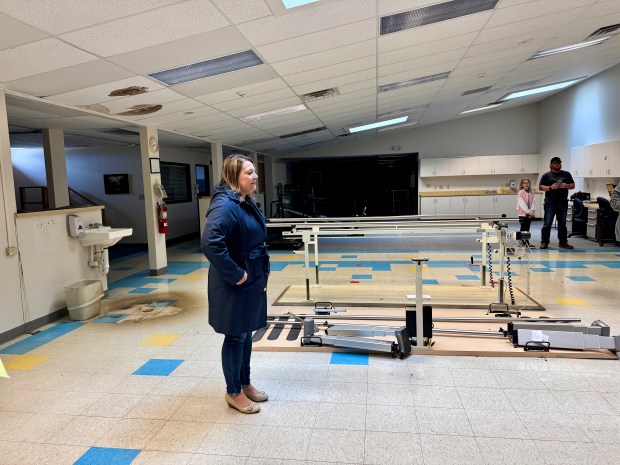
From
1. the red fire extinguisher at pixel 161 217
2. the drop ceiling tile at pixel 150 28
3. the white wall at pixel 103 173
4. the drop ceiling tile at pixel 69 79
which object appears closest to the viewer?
the drop ceiling tile at pixel 150 28

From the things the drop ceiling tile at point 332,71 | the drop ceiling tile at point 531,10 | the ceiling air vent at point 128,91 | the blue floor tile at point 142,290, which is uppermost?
the drop ceiling tile at point 531,10

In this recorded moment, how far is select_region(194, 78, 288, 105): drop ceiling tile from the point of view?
15.3 ft

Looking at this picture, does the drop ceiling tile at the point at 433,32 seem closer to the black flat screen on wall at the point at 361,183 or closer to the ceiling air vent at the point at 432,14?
the ceiling air vent at the point at 432,14

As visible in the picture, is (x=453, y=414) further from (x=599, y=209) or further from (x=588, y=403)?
(x=599, y=209)

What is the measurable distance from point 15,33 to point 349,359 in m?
3.17

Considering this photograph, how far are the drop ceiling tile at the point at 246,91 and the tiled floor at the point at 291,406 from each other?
2.60 metres

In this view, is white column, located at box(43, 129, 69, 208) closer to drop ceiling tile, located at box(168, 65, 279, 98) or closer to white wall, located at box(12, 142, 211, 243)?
white wall, located at box(12, 142, 211, 243)

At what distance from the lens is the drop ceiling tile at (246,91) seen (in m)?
4.67

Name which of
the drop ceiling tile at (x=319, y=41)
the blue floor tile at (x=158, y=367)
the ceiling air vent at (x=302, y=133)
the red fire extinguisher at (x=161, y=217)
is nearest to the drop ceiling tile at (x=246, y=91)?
the drop ceiling tile at (x=319, y=41)

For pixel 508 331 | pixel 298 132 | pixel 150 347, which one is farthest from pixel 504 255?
pixel 298 132

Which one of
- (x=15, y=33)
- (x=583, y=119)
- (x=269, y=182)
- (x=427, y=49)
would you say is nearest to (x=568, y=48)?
(x=427, y=49)

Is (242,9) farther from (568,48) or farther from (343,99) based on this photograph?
(568,48)

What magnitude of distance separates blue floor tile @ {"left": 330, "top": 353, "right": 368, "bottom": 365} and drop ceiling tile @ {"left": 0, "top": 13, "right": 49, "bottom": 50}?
9.90ft

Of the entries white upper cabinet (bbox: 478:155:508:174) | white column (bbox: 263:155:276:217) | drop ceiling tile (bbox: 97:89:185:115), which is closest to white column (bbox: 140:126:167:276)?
drop ceiling tile (bbox: 97:89:185:115)
